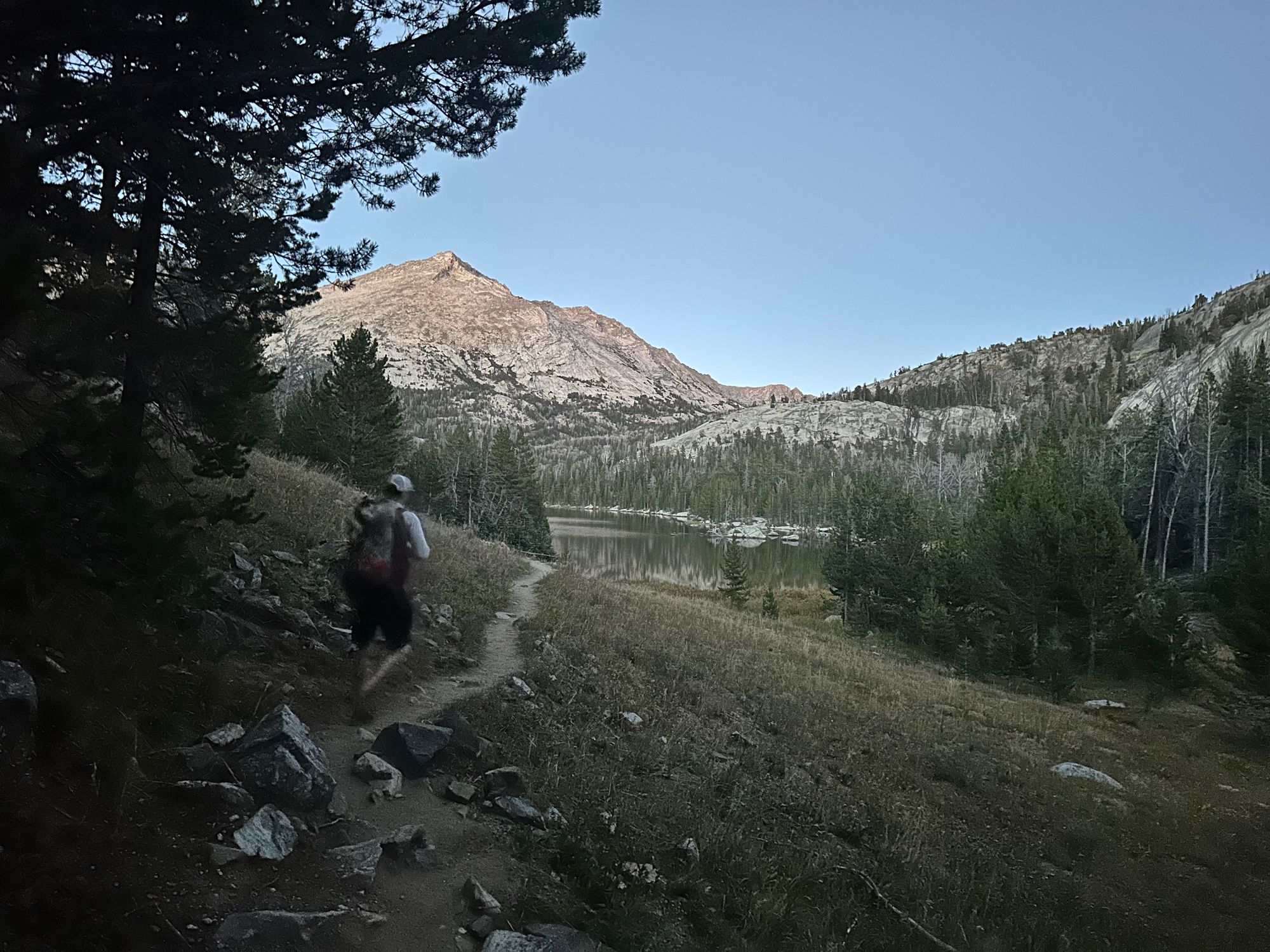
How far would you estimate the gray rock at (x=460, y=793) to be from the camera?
5.58 meters

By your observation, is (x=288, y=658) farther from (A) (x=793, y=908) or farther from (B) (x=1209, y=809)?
(B) (x=1209, y=809)

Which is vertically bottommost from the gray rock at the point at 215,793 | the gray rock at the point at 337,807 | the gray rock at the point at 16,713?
the gray rock at the point at 337,807

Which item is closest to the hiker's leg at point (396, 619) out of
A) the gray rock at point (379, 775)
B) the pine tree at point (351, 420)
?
the gray rock at point (379, 775)

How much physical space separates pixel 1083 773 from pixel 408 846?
15.0 meters

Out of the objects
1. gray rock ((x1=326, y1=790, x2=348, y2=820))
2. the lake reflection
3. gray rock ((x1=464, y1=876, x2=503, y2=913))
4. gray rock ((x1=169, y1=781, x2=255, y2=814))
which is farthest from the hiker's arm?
the lake reflection

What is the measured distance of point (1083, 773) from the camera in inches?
531

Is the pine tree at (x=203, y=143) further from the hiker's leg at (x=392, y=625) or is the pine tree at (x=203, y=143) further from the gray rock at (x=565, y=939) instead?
the gray rock at (x=565, y=939)

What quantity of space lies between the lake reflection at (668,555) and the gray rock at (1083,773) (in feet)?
125

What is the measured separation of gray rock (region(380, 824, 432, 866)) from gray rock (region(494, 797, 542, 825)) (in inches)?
32.5

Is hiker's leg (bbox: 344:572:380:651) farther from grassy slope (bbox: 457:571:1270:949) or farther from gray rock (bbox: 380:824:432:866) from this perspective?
gray rock (bbox: 380:824:432:866)

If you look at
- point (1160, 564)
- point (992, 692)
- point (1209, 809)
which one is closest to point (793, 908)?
point (1209, 809)

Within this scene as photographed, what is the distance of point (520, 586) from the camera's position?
21547 mm

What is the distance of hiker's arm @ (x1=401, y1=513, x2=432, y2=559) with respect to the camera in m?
7.14

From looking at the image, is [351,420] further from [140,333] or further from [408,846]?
[408,846]
